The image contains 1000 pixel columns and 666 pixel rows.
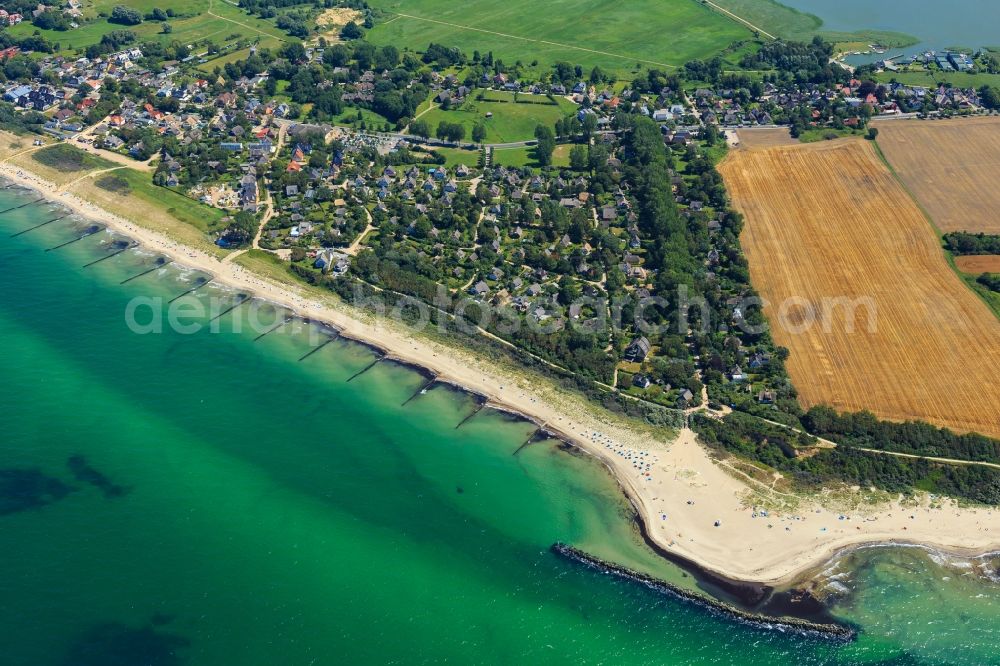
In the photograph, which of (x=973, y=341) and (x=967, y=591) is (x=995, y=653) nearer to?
(x=967, y=591)

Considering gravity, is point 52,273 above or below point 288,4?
below

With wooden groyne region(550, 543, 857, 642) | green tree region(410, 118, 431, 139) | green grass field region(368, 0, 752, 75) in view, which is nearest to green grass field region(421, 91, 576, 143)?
green tree region(410, 118, 431, 139)

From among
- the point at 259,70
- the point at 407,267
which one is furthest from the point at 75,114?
the point at 407,267

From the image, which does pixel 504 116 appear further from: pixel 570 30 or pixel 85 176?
pixel 85 176

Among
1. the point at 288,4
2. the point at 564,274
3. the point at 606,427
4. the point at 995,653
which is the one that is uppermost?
the point at 288,4

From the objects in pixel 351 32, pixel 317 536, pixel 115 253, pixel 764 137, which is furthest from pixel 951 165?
pixel 115 253

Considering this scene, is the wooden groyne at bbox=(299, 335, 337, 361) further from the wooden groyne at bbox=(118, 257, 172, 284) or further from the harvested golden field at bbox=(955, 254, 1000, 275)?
the harvested golden field at bbox=(955, 254, 1000, 275)
